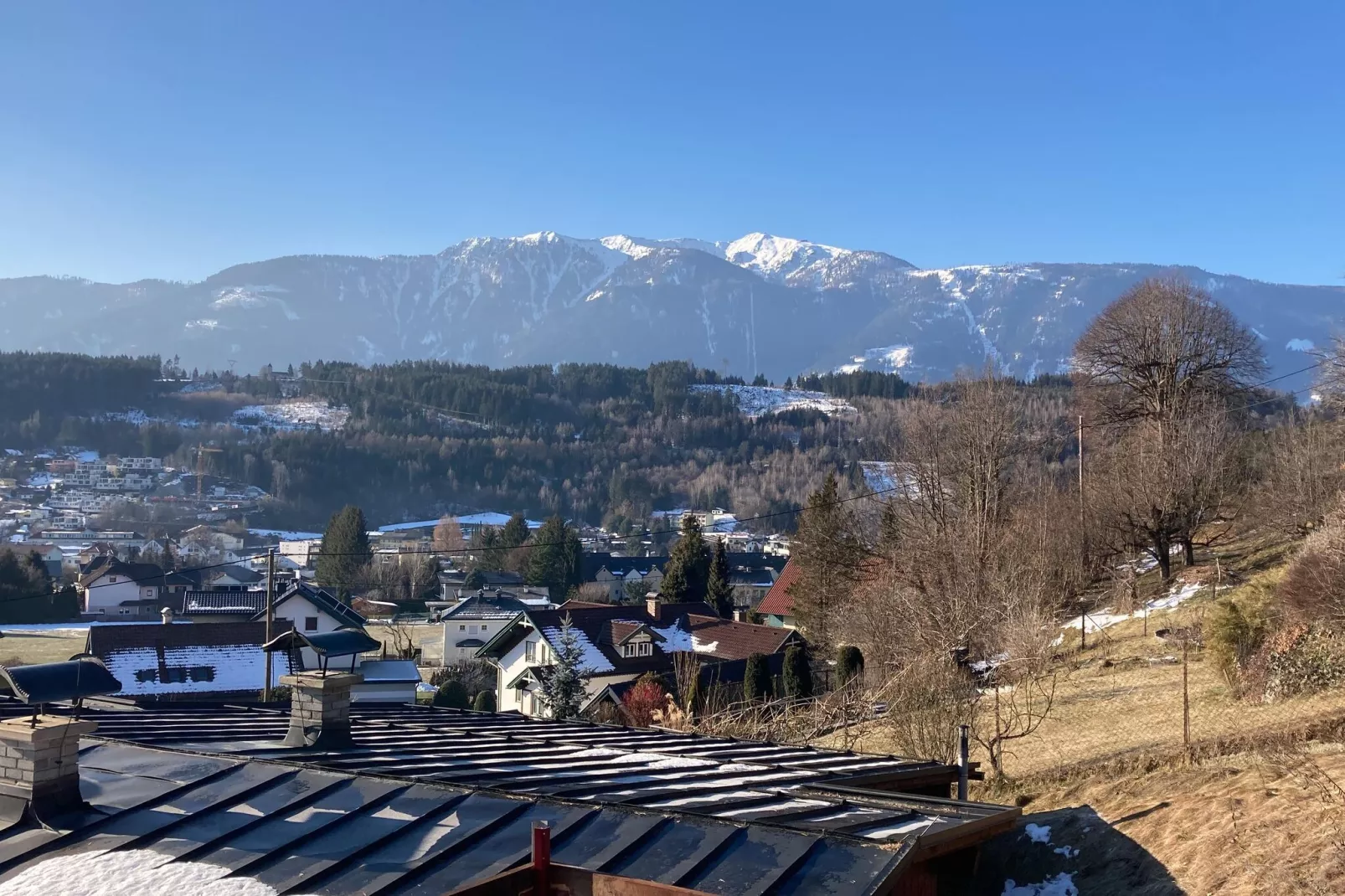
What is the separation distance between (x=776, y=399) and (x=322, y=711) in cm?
17552

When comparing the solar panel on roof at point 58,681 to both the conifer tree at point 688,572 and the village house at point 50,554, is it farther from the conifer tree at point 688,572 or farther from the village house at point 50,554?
the village house at point 50,554

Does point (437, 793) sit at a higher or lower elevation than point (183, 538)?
higher

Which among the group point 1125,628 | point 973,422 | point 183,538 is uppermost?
point 973,422

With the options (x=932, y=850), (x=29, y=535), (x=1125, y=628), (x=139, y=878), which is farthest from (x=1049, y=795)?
(x=29, y=535)

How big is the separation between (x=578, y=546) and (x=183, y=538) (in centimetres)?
4915

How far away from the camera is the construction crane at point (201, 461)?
437ft

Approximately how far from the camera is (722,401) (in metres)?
176

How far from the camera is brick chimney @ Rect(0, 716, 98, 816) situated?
22.0 feet

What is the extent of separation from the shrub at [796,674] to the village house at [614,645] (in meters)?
3.32

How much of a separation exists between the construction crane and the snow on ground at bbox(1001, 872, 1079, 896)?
134 m

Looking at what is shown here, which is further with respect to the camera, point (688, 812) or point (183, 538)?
point (183, 538)

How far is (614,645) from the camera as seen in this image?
36.8m

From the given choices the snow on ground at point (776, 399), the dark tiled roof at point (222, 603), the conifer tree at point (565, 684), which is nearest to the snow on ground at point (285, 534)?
the dark tiled roof at point (222, 603)

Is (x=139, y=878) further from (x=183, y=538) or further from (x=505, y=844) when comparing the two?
(x=183, y=538)
